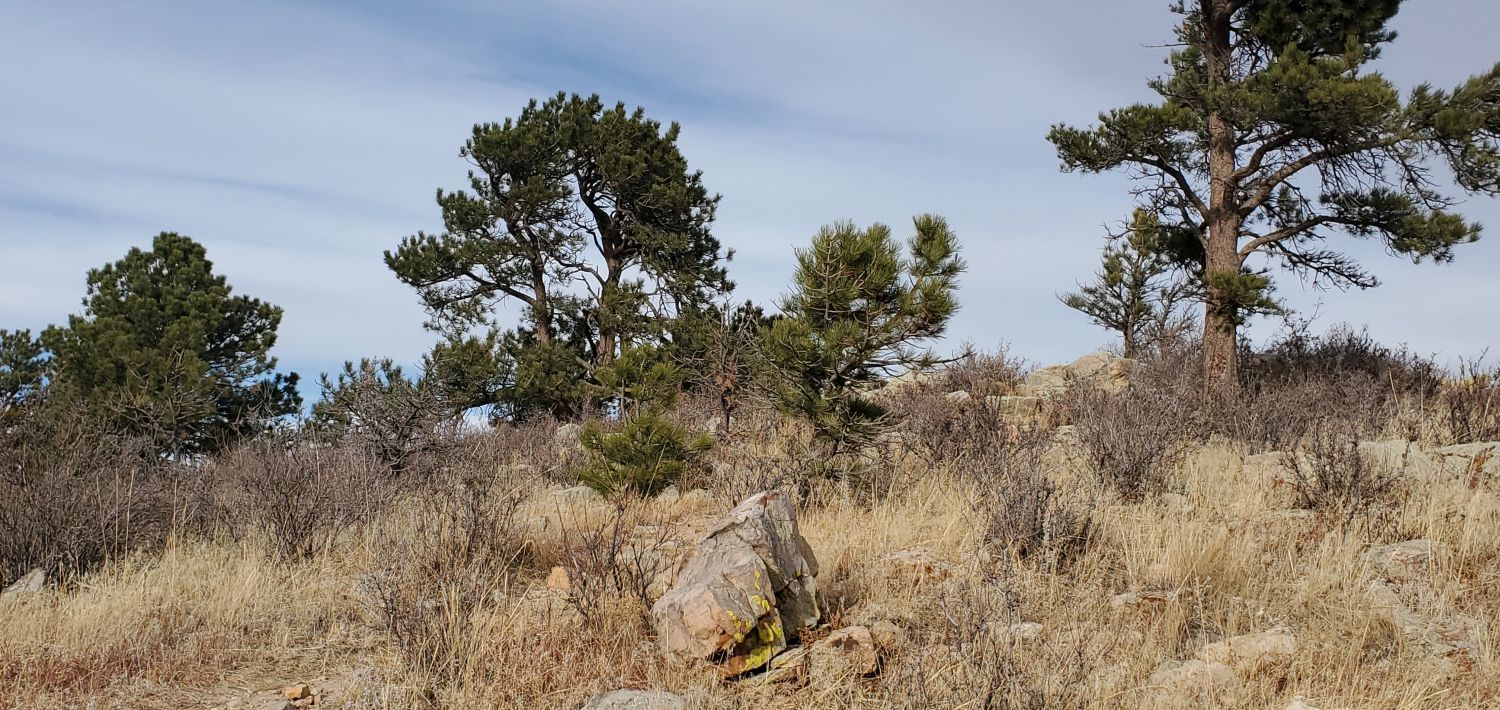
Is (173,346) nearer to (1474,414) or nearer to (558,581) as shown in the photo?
(558,581)

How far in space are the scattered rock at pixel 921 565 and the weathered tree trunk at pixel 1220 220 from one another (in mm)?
9724

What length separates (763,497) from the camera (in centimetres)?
536

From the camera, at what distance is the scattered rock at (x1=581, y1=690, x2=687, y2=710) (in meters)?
4.11

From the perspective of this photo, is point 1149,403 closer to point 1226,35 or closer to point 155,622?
point 1226,35

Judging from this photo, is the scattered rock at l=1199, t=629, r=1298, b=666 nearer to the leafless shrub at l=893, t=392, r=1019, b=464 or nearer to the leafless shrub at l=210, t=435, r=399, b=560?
the leafless shrub at l=893, t=392, r=1019, b=464

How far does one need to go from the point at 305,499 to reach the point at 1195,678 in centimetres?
598

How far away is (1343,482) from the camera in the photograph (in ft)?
22.9

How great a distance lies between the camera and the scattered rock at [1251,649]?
4.63m

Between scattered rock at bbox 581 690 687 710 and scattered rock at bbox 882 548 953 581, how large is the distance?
1.98m

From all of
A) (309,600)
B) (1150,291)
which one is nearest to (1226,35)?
(1150,291)

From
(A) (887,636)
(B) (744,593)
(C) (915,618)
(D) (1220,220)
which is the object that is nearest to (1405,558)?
(C) (915,618)

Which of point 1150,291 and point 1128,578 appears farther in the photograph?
point 1150,291

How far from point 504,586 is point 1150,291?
23.6 m

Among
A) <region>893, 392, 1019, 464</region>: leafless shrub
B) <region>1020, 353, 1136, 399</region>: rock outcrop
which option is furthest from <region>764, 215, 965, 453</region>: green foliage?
<region>1020, 353, 1136, 399</region>: rock outcrop
